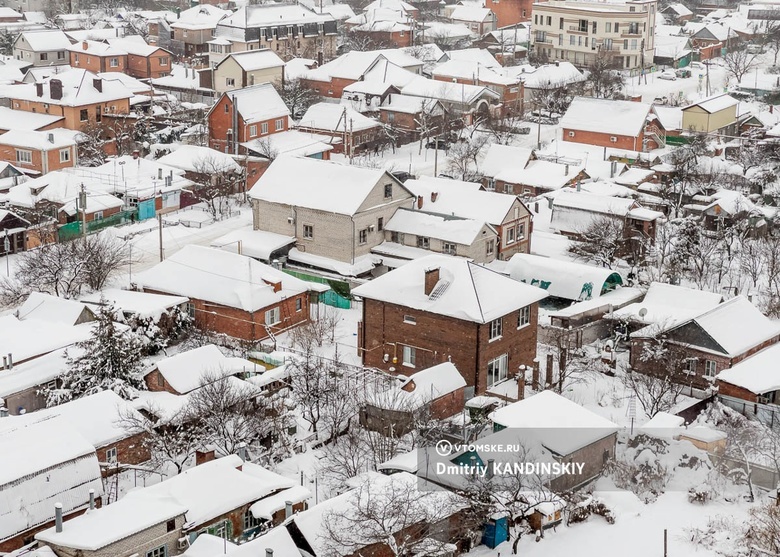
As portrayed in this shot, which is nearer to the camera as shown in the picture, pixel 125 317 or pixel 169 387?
pixel 169 387

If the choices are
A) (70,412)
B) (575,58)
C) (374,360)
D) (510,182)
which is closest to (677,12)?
(575,58)

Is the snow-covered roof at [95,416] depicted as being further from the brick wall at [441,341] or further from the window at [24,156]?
the window at [24,156]

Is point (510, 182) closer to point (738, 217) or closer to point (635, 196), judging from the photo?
point (635, 196)

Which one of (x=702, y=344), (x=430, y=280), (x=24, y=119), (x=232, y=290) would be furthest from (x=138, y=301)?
(x=24, y=119)

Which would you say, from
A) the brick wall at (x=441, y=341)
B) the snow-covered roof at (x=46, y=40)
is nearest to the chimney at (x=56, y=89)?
the snow-covered roof at (x=46, y=40)

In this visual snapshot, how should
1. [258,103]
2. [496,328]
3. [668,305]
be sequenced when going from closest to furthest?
[496,328] → [668,305] → [258,103]

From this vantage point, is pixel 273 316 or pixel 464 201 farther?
pixel 464 201

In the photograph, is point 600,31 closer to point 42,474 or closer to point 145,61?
point 145,61

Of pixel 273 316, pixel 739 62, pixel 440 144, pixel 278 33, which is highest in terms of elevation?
pixel 278 33
